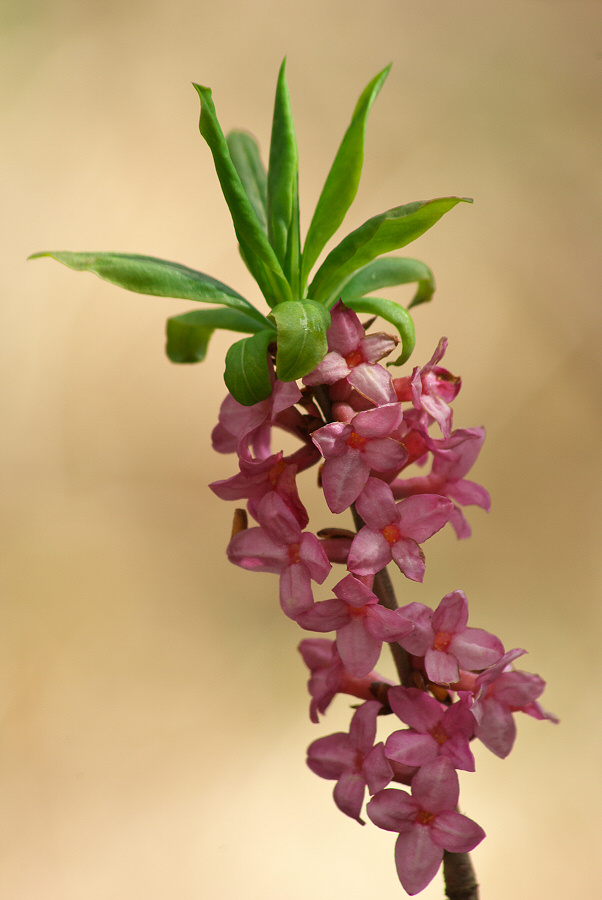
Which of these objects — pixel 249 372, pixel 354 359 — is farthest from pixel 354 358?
pixel 249 372

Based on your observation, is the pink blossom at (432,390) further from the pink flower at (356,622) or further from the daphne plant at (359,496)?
the pink flower at (356,622)

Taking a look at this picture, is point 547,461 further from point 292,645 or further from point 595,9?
point 595,9

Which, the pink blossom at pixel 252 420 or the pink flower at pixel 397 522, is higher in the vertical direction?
the pink blossom at pixel 252 420

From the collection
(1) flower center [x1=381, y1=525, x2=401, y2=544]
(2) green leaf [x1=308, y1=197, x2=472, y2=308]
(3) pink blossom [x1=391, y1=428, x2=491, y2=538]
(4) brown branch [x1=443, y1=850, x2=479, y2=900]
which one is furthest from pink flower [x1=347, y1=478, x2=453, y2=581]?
(4) brown branch [x1=443, y1=850, x2=479, y2=900]

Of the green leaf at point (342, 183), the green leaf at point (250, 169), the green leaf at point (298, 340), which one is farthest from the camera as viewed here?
the green leaf at point (250, 169)

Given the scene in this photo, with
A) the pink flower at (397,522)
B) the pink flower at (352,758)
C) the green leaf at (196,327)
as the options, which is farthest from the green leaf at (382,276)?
the pink flower at (352,758)

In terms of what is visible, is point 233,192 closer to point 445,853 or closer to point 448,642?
point 448,642

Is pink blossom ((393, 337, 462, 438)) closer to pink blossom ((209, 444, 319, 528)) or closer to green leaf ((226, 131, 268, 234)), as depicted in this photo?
pink blossom ((209, 444, 319, 528))

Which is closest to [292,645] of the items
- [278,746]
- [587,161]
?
[278,746]
